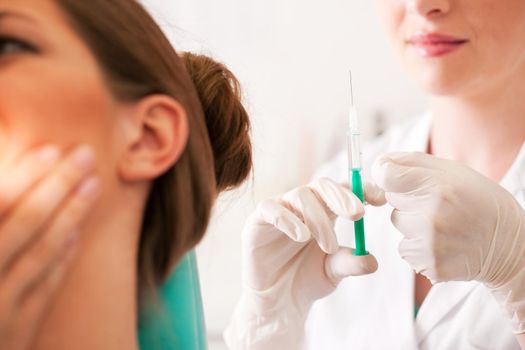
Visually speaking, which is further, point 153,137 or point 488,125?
point 488,125

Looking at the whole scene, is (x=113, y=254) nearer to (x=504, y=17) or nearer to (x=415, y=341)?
(x=415, y=341)

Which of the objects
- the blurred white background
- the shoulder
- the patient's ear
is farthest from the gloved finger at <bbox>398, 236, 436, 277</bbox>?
the blurred white background

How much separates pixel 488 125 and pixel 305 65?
0.98 meters

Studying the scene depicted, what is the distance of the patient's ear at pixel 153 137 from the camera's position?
932mm

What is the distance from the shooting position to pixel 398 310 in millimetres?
1582

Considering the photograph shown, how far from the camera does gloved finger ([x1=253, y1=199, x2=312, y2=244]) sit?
3.94ft

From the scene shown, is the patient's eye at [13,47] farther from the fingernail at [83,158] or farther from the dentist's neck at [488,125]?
the dentist's neck at [488,125]

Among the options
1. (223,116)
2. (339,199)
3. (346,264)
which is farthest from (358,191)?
(223,116)

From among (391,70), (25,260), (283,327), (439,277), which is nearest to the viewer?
(25,260)

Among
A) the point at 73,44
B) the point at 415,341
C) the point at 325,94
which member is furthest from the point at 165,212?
the point at 325,94

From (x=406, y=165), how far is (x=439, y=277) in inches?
7.8

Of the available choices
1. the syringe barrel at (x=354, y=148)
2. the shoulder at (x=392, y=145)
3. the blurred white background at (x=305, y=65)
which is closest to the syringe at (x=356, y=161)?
the syringe barrel at (x=354, y=148)

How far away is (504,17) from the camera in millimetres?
1467

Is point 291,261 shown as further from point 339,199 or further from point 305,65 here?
point 305,65
